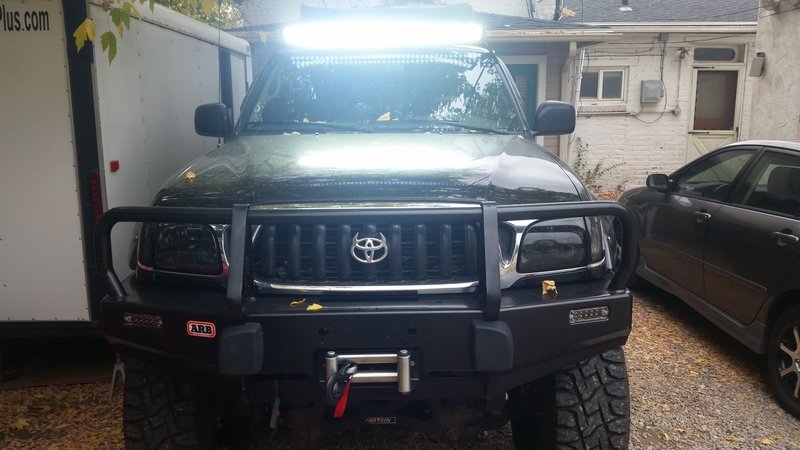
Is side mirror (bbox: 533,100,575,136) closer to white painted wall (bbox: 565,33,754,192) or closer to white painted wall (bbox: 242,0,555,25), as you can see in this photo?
white painted wall (bbox: 565,33,754,192)

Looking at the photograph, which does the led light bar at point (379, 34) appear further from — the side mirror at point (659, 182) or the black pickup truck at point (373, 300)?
the side mirror at point (659, 182)

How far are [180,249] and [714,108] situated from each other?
42.7 ft

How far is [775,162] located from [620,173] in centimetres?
873

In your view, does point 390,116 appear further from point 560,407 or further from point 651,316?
point 651,316

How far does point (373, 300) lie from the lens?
2.45m

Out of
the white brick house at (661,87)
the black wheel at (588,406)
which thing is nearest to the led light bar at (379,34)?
the black wheel at (588,406)

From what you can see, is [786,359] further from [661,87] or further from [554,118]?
[661,87]

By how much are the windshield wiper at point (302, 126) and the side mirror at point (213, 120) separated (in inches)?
6.3

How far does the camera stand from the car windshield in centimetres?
386

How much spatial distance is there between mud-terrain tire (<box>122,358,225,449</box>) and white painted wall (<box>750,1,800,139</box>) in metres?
7.61

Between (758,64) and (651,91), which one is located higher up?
(758,64)

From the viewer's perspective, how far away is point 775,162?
14.8ft

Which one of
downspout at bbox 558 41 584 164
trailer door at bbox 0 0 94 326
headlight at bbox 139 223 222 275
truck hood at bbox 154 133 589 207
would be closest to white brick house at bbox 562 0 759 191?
downspout at bbox 558 41 584 164

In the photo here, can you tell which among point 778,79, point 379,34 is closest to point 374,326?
point 379,34
